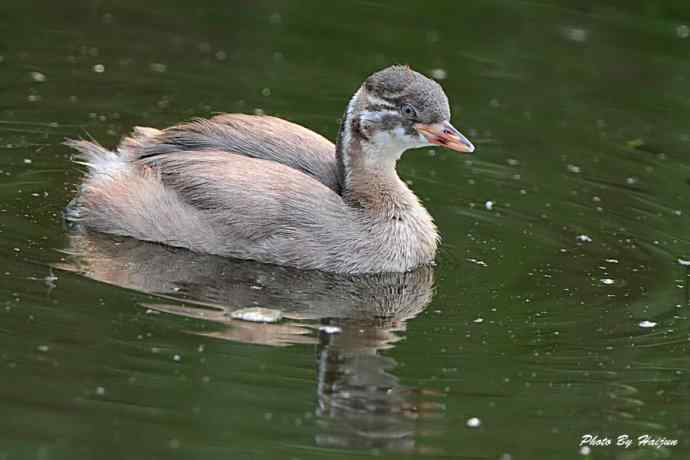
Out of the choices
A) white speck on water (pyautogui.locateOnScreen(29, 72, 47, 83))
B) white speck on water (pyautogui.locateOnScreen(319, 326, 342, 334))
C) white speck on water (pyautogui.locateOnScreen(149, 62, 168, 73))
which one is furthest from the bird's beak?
→ white speck on water (pyautogui.locateOnScreen(29, 72, 47, 83))

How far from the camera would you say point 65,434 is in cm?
716

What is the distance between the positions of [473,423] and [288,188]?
279 centimetres

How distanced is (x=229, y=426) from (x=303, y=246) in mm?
2676

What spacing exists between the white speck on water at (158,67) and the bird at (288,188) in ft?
10.3

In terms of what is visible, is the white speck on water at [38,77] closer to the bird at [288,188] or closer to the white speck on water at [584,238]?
the bird at [288,188]

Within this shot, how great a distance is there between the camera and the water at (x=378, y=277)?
7609mm

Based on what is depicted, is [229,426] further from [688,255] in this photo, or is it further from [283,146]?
[688,255]

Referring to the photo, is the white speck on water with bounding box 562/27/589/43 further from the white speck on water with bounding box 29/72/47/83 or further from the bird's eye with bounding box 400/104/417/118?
the bird's eye with bounding box 400/104/417/118

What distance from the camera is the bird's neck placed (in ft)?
33.7

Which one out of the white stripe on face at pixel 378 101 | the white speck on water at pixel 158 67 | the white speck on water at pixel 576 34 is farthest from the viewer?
the white speck on water at pixel 576 34

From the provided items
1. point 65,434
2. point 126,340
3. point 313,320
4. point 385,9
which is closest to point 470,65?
point 385,9

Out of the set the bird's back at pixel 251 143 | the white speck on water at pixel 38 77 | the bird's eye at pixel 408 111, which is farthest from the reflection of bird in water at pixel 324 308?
the white speck on water at pixel 38 77

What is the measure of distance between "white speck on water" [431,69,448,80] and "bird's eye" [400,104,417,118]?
13.0 feet

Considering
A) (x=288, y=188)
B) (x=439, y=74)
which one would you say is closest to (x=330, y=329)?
(x=288, y=188)
